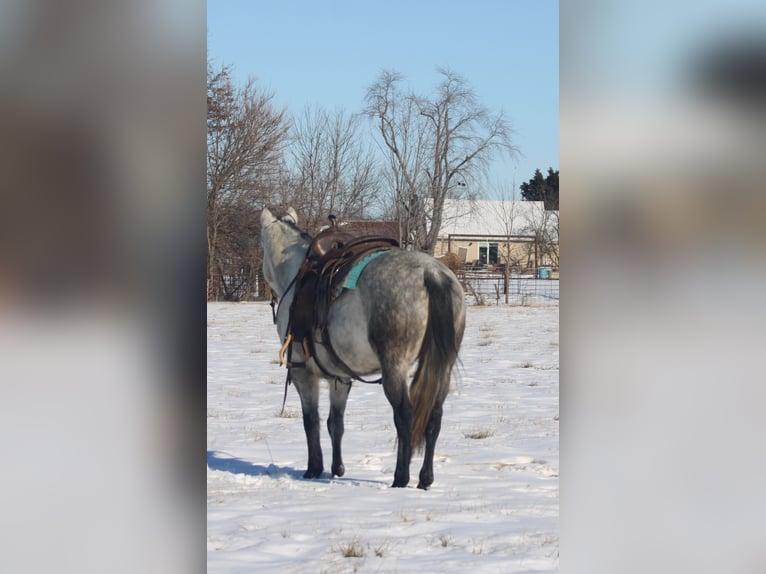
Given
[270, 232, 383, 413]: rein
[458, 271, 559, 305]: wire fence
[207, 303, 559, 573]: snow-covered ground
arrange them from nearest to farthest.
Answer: [207, 303, 559, 573]: snow-covered ground
[270, 232, 383, 413]: rein
[458, 271, 559, 305]: wire fence

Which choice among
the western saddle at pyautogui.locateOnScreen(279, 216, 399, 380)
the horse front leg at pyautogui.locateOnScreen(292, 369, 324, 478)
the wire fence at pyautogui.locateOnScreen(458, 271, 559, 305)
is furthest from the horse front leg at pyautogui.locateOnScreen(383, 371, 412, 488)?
the wire fence at pyautogui.locateOnScreen(458, 271, 559, 305)

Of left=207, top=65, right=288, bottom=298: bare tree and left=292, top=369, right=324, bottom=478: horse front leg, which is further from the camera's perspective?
left=207, top=65, right=288, bottom=298: bare tree

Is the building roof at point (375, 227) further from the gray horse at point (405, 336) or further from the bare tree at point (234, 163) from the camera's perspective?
the gray horse at point (405, 336)

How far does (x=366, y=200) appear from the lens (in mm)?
24984

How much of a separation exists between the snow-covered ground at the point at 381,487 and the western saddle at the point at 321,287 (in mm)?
873

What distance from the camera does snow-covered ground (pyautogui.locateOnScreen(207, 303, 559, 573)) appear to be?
318 cm

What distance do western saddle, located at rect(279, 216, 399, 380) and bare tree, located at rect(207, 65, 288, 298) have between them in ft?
50.9
